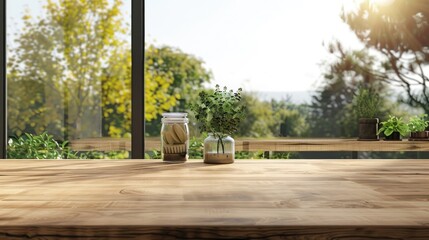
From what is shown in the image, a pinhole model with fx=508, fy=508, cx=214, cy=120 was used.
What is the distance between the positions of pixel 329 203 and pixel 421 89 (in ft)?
11.8

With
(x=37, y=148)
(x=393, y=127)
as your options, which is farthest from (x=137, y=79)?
(x=393, y=127)

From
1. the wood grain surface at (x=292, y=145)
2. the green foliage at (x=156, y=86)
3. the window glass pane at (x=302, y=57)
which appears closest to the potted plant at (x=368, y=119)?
the wood grain surface at (x=292, y=145)

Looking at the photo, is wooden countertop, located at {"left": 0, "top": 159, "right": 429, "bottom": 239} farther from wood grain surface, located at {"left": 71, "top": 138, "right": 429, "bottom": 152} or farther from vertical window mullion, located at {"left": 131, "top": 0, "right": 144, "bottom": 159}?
wood grain surface, located at {"left": 71, "top": 138, "right": 429, "bottom": 152}

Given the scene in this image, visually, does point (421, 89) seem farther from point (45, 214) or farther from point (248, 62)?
point (45, 214)

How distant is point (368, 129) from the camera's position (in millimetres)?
3787

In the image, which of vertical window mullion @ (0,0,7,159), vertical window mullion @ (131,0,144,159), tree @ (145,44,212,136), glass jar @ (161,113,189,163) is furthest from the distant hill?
glass jar @ (161,113,189,163)

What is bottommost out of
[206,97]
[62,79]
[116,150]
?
[116,150]

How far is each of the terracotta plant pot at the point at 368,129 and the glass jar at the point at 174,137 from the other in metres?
2.17

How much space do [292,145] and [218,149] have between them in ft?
6.19

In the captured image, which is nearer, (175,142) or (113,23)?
(175,142)

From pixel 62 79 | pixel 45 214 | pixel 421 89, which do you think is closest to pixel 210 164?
pixel 45 214

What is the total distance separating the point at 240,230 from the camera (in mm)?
830

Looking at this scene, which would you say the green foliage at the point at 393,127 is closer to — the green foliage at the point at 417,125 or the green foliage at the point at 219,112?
the green foliage at the point at 417,125

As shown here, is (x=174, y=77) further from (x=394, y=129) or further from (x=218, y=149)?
(x=218, y=149)
